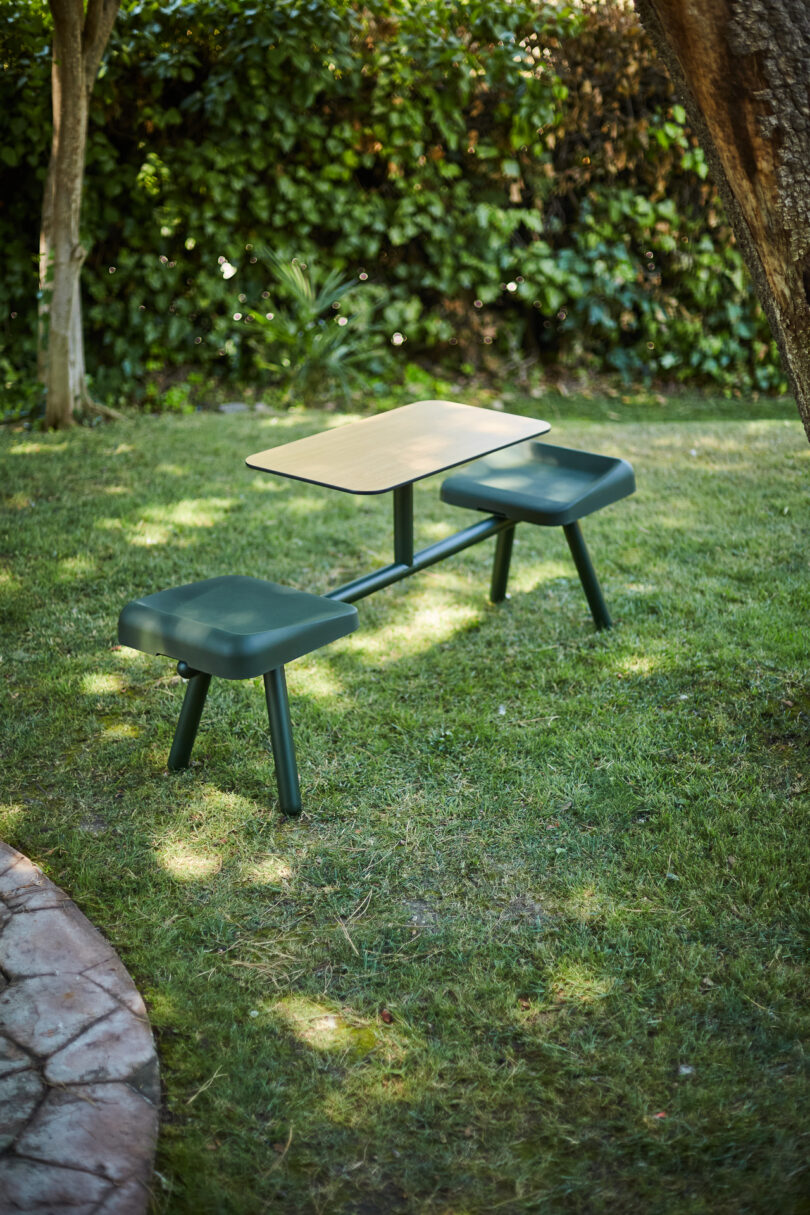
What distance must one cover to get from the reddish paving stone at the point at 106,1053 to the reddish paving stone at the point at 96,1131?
0.11 feet

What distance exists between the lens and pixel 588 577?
3742mm

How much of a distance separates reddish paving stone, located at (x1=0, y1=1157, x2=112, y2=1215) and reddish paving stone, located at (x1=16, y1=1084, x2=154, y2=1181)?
0.8 inches

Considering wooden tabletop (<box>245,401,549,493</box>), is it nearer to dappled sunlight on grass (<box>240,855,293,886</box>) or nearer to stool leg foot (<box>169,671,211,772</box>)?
stool leg foot (<box>169,671,211,772</box>)

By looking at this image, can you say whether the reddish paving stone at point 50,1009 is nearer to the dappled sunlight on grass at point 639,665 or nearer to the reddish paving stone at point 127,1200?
the reddish paving stone at point 127,1200

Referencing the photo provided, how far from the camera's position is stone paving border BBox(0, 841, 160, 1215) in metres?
1.76

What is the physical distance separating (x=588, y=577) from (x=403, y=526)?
0.82 meters

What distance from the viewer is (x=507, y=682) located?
349 cm

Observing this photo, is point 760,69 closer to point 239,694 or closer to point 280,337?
point 239,694

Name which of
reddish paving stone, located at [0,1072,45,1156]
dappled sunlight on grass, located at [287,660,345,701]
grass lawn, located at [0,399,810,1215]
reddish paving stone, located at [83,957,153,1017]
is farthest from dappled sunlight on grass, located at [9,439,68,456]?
reddish paving stone, located at [0,1072,45,1156]

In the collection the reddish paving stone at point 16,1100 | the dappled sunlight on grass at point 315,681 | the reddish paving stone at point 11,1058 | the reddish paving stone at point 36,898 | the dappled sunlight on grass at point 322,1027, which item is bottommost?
the dappled sunlight on grass at point 322,1027

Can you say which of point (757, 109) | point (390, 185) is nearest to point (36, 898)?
point (757, 109)

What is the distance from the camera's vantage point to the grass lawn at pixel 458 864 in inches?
73.9

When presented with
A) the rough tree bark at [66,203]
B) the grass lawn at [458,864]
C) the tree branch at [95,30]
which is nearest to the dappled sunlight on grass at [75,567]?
the grass lawn at [458,864]

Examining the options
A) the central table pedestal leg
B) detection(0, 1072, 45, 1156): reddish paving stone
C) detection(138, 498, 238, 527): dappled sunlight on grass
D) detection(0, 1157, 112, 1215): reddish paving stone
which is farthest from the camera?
detection(138, 498, 238, 527): dappled sunlight on grass
